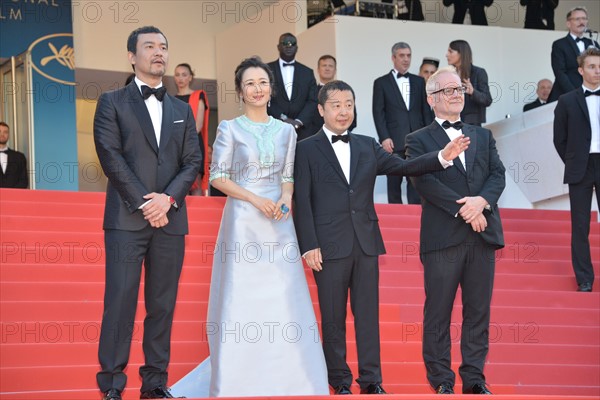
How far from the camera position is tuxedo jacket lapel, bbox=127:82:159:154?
5246 mm

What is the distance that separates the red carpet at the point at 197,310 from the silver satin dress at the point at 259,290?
108 centimetres

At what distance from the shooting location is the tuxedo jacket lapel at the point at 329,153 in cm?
570

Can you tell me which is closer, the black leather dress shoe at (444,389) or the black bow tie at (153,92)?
the black bow tie at (153,92)

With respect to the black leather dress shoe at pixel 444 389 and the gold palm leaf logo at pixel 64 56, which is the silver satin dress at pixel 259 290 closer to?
the black leather dress shoe at pixel 444 389

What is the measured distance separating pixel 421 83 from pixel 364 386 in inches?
218

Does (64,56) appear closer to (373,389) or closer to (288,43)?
(288,43)

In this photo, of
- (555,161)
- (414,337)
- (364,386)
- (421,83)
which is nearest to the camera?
(364,386)

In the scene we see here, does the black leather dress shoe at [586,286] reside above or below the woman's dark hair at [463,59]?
below

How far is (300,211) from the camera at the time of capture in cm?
562

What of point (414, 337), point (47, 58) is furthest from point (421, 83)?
point (47, 58)

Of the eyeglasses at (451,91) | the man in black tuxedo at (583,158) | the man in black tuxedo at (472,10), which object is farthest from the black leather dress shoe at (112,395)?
the man in black tuxedo at (472,10)

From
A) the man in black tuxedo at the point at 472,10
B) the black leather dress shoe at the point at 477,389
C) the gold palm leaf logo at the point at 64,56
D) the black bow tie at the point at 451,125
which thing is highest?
the man in black tuxedo at the point at 472,10

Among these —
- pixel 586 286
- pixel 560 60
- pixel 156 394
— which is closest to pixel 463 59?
pixel 560 60

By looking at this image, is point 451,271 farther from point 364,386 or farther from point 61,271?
point 61,271
